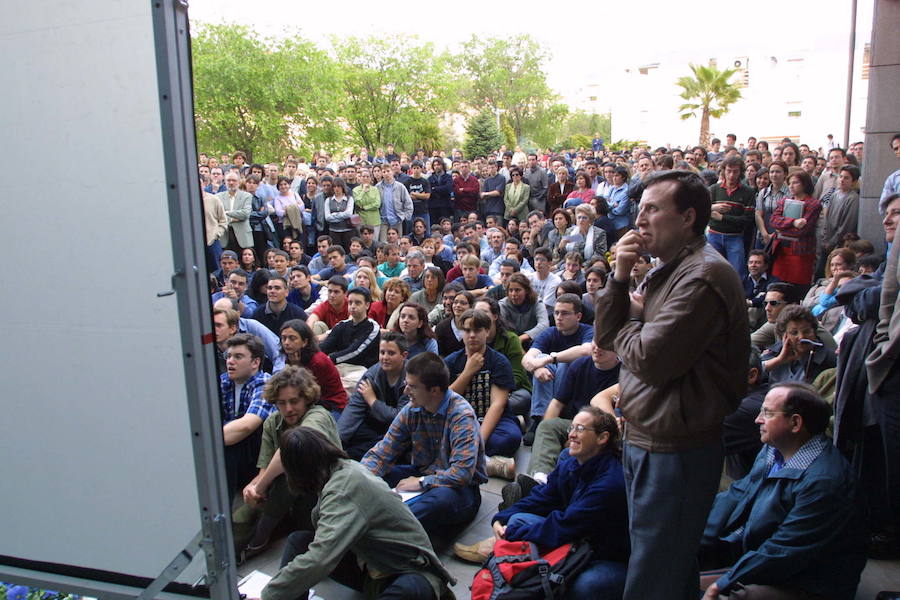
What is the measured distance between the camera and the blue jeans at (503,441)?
489 cm

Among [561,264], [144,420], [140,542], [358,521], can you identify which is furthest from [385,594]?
[561,264]

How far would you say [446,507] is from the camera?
3.87 m

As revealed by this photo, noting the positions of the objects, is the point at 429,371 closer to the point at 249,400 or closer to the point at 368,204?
the point at 249,400

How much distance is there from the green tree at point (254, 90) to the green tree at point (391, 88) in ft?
28.4

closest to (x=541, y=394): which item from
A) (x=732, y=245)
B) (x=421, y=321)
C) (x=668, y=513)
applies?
(x=421, y=321)

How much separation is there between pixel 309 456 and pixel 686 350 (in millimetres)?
1660

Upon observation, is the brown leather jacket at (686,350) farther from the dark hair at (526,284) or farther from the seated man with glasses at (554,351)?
the dark hair at (526,284)

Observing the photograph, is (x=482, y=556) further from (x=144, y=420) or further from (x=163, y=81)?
(x=163, y=81)

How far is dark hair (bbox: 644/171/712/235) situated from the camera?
222 cm

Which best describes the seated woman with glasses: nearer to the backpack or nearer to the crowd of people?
the crowd of people

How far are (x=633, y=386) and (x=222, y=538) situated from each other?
4.54 feet

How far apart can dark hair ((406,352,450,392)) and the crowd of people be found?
1 cm

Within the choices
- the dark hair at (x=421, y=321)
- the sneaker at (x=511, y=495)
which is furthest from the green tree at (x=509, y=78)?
the sneaker at (x=511, y=495)

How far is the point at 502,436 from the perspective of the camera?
4914mm
